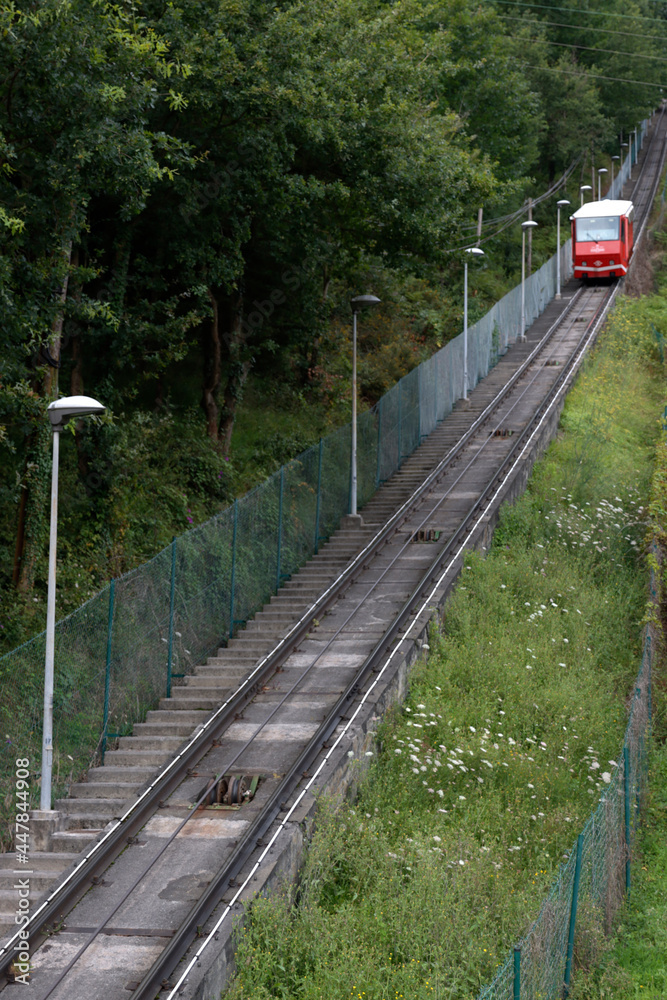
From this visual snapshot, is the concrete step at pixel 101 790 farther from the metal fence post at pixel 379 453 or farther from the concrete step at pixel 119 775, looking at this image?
the metal fence post at pixel 379 453

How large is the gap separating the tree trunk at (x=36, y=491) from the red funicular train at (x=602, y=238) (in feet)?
116

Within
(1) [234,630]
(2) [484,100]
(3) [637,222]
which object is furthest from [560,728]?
(3) [637,222]

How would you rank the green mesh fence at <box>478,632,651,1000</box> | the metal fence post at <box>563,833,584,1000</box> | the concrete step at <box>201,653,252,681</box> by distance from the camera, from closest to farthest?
the green mesh fence at <box>478,632,651,1000</box> → the metal fence post at <box>563,833,584,1000</box> → the concrete step at <box>201,653,252,681</box>

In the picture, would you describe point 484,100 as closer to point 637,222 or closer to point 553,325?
point 553,325

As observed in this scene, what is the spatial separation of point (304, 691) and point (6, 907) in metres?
6.25

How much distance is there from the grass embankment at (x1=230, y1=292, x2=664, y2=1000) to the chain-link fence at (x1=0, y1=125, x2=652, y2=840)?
154 inches

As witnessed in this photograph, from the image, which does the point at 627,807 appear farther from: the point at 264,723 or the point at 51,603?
the point at 51,603

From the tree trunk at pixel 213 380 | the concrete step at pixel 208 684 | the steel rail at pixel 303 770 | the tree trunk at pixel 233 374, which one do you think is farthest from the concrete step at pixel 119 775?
the tree trunk at pixel 213 380

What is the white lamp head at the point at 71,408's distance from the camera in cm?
1211

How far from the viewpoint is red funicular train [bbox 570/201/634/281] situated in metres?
47.9

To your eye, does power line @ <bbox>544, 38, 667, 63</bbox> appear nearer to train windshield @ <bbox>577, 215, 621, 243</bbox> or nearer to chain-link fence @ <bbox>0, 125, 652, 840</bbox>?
train windshield @ <bbox>577, 215, 621, 243</bbox>

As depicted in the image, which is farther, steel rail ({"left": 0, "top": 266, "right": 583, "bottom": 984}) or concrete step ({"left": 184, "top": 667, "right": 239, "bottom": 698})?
concrete step ({"left": 184, "top": 667, "right": 239, "bottom": 698})

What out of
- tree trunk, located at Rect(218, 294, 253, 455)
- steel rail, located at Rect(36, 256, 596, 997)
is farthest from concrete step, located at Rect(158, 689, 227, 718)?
tree trunk, located at Rect(218, 294, 253, 455)

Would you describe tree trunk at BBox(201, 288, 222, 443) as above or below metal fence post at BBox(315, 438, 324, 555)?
above
